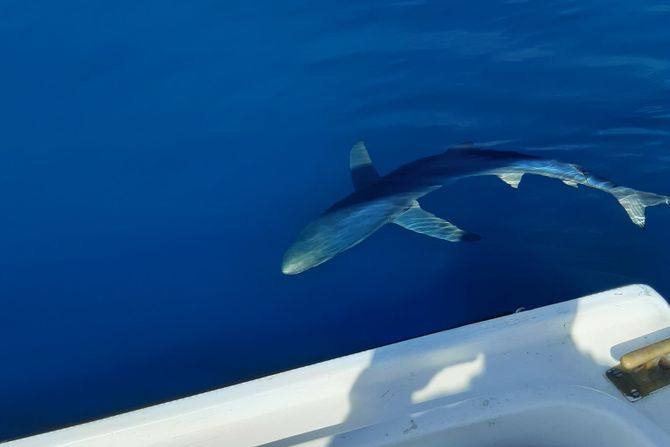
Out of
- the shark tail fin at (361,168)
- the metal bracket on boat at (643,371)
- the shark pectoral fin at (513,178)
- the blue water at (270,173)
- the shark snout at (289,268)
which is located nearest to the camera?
the metal bracket on boat at (643,371)

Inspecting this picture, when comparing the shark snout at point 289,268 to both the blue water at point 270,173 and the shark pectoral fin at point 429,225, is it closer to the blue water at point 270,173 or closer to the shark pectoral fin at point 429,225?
the blue water at point 270,173

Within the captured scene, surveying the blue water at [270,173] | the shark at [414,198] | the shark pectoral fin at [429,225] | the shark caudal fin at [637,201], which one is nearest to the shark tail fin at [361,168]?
the shark at [414,198]

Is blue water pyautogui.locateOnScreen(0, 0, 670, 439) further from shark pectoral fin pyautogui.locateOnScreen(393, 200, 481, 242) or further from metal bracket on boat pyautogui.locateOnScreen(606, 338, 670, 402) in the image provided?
metal bracket on boat pyautogui.locateOnScreen(606, 338, 670, 402)

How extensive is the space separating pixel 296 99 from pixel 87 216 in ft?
7.94

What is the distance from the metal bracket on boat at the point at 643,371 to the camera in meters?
2.57

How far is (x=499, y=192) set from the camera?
17.5ft

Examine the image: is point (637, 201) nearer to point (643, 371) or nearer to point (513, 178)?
point (513, 178)

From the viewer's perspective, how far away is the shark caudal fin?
4.75 m

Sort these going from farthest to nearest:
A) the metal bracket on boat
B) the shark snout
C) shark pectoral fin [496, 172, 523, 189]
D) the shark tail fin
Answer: the shark tail fin
shark pectoral fin [496, 172, 523, 189]
the shark snout
the metal bracket on boat

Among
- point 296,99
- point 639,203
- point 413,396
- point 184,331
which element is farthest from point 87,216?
point 639,203

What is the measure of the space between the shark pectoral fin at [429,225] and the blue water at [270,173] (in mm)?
169

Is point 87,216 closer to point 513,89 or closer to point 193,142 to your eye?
point 193,142

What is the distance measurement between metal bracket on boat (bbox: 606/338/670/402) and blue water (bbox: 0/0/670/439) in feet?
6.06

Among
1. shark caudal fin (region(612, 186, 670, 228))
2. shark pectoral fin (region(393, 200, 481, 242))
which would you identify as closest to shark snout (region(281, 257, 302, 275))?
shark pectoral fin (region(393, 200, 481, 242))
